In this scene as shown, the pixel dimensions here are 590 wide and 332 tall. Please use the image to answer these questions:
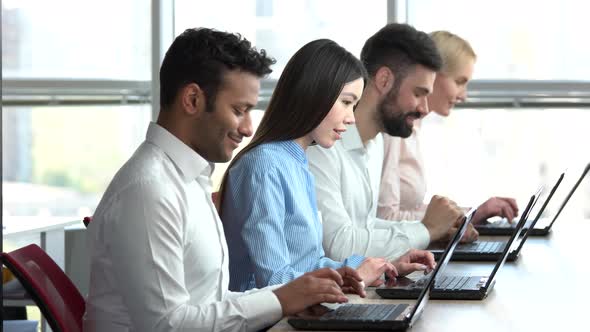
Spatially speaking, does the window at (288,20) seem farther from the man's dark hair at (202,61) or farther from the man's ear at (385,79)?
the man's dark hair at (202,61)

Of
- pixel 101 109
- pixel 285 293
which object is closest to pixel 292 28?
pixel 101 109

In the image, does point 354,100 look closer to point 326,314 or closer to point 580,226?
point 326,314

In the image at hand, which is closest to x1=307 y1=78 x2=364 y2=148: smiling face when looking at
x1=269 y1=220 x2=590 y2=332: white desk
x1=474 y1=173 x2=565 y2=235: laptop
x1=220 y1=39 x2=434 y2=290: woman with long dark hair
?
x1=220 y1=39 x2=434 y2=290: woman with long dark hair

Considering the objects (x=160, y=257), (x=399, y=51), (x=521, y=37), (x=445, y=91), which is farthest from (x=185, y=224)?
(x=521, y=37)

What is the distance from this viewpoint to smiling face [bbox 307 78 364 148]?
303cm

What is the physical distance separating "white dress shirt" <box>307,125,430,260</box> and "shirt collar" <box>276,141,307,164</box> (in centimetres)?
40

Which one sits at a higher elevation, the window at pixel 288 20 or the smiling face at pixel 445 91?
the window at pixel 288 20

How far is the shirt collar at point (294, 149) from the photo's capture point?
296 cm

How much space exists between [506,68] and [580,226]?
→ 1658 mm

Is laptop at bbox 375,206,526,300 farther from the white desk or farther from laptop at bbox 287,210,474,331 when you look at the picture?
laptop at bbox 287,210,474,331

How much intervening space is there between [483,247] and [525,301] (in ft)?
3.25

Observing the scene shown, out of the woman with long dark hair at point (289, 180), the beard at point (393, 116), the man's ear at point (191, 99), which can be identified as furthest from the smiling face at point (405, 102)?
the man's ear at point (191, 99)

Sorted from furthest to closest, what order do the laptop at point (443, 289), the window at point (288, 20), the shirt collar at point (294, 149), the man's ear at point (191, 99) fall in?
the window at point (288, 20) < the shirt collar at point (294, 149) < the laptop at point (443, 289) < the man's ear at point (191, 99)

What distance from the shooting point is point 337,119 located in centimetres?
304
